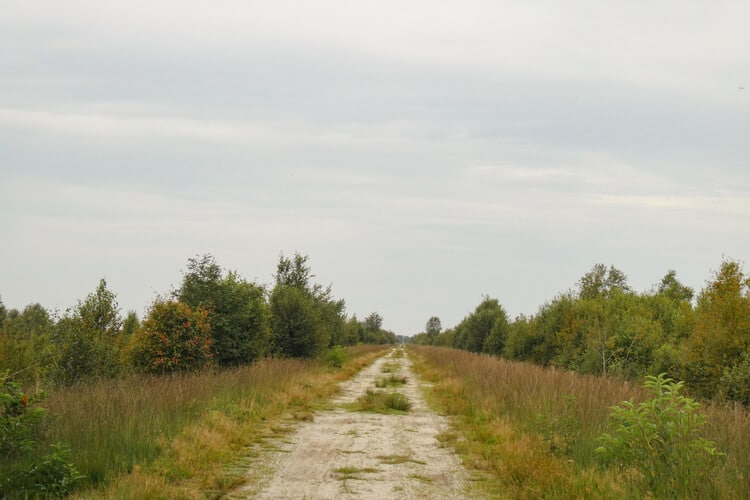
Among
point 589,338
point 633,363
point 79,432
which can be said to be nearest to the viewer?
point 79,432

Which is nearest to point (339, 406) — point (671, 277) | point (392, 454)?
point (392, 454)

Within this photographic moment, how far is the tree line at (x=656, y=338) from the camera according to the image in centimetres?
1827

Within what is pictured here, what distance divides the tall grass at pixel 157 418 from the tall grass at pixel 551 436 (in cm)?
408

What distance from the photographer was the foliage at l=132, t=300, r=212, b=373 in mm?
17016

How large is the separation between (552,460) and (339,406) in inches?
368

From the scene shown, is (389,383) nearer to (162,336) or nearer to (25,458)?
(162,336)

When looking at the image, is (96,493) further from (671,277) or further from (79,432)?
(671,277)

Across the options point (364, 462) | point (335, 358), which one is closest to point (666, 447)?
point (364, 462)

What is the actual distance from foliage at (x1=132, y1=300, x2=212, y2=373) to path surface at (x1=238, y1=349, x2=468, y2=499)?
471cm

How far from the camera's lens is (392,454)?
10727 mm

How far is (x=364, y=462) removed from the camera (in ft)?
32.7

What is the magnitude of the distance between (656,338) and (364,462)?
2240 cm

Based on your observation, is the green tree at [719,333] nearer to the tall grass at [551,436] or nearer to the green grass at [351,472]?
the tall grass at [551,436]

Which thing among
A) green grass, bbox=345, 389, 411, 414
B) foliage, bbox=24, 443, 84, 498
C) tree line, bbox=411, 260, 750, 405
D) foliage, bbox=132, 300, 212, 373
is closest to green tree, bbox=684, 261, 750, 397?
tree line, bbox=411, 260, 750, 405
